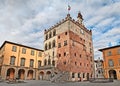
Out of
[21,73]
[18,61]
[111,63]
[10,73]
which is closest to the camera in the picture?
[10,73]

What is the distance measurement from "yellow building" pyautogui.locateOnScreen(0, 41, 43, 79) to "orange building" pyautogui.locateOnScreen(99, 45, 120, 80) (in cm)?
2475

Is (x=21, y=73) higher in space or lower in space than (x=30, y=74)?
higher

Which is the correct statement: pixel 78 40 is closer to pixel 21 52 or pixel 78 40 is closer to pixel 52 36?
pixel 52 36

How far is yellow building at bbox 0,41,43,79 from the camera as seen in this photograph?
34300 millimetres

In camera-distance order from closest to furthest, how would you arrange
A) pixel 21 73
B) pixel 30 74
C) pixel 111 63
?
pixel 21 73, pixel 111 63, pixel 30 74

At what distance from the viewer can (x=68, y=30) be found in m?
32.9

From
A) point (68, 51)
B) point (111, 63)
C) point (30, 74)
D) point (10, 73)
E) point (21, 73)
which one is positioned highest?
point (68, 51)

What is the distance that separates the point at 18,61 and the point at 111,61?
31.7 metres

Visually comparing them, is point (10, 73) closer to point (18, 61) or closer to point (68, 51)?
point (18, 61)

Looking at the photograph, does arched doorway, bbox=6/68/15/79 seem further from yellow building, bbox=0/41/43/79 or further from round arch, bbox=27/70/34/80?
round arch, bbox=27/70/34/80

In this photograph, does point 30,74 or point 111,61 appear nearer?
point 111,61

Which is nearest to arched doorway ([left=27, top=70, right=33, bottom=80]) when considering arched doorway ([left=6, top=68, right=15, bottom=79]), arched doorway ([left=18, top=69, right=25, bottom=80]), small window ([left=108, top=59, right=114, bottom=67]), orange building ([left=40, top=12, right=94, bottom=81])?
arched doorway ([left=18, top=69, right=25, bottom=80])

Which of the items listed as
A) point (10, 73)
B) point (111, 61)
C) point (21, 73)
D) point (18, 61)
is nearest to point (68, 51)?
point (18, 61)

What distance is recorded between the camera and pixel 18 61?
37250mm
